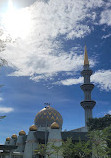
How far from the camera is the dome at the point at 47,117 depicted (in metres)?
57.2

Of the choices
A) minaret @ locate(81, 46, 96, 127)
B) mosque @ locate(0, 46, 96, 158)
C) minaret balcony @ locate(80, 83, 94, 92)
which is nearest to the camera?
mosque @ locate(0, 46, 96, 158)

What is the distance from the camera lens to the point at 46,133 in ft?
153

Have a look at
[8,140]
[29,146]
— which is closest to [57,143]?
[29,146]

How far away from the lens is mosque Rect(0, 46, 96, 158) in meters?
44.9

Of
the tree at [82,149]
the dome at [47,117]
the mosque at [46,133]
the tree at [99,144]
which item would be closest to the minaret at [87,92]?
the mosque at [46,133]

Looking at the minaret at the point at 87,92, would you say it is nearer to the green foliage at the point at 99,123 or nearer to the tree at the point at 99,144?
the green foliage at the point at 99,123

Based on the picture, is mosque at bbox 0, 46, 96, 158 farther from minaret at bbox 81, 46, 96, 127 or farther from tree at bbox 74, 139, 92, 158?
tree at bbox 74, 139, 92, 158

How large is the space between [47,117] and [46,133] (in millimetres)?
11095

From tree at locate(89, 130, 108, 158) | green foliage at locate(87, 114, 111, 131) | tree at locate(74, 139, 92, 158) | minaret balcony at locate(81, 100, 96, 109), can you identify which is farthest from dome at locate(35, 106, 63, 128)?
tree at locate(89, 130, 108, 158)

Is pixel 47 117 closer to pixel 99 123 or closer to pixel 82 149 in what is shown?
pixel 99 123

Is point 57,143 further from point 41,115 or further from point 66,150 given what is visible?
point 41,115

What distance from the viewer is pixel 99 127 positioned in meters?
53.9

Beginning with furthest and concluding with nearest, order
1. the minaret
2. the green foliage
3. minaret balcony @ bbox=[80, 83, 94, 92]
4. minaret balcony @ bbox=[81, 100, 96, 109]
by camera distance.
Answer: minaret balcony @ bbox=[80, 83, 94, 92] < the minaret < minaret balcony @ bbox=[81, 100, 96, 109] < the green foliage

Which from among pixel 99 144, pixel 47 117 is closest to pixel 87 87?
pixel 47 117
